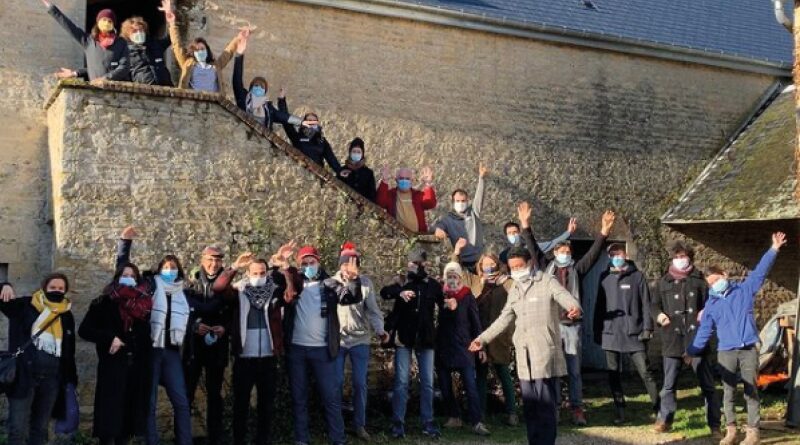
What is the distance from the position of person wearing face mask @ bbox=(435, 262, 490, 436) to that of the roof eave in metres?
4.75

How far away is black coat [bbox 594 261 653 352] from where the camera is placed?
31.0ft

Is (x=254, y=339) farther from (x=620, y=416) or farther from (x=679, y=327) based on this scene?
(x=679, y=327)

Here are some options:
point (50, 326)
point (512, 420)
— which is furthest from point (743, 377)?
point (50, 326)

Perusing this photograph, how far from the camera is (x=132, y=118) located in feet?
30.0

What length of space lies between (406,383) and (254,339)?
171 centimetres

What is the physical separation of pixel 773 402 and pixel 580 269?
324 cm

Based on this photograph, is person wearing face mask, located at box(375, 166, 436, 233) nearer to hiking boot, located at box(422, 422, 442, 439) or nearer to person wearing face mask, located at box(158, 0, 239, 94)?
person wearing face mask, located at box(158, 0, 239, 94)

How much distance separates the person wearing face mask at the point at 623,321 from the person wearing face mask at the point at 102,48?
17.9ft

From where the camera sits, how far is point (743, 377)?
8500 mm

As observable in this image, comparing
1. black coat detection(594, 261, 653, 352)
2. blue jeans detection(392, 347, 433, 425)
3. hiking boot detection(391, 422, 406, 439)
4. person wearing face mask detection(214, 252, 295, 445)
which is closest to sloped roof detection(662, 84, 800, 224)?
black coat detection(594, 261, 653, 352)

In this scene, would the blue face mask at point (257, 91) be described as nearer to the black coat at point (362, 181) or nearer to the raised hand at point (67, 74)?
the black coat at point (362, 181)

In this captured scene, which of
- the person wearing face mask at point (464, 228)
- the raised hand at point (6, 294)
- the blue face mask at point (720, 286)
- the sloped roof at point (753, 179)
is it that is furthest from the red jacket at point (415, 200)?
the sloped roof at point (753, 179)

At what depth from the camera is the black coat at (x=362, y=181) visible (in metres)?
10.8

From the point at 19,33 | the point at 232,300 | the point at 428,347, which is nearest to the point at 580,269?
the point at 428,347
